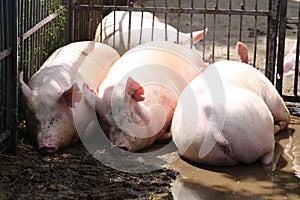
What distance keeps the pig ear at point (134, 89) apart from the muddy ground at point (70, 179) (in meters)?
0.58

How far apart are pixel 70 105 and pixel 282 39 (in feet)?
7.49

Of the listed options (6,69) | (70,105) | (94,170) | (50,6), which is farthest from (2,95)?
Result: (50,6)

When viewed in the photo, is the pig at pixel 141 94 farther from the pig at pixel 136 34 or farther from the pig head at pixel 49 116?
the pig at pixel 136 34

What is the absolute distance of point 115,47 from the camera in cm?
712

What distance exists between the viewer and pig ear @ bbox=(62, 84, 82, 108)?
5.27 meters

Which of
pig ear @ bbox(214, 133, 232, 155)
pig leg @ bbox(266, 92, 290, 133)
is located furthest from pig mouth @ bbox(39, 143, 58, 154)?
pig leg @ bbox(266, 92, 290, 133)

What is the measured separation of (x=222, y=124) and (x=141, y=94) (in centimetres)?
70

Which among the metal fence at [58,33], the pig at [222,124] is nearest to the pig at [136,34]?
the metal fence at [58,33]

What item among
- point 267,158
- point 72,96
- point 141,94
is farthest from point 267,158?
point 72,96

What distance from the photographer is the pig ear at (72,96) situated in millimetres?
5266

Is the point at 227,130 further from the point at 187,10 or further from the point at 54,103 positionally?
the point at 187,10

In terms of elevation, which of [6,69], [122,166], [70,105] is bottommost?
[122,166]

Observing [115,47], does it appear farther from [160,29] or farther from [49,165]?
[49,165]

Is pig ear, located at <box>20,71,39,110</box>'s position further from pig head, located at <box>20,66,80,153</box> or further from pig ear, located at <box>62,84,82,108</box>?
pig ear, located at <box>62,84,82,108</box>
